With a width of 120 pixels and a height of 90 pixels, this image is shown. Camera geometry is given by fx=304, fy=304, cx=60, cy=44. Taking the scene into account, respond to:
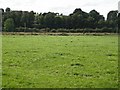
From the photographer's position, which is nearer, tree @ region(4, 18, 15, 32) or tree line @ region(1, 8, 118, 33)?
tree @ region(4, 18, 15, 32)

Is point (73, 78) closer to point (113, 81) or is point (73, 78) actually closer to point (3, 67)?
point (113, 81)

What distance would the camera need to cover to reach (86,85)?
15.0m

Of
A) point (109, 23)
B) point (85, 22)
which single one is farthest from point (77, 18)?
point (109, 23)

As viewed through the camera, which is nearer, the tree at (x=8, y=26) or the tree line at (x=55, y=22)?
the tree at (x=8, y=26)

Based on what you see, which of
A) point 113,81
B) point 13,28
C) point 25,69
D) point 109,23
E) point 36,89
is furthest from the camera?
point 109,23

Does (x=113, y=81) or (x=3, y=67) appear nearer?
(x=113, y=81)

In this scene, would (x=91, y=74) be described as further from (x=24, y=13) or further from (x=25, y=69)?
(x=24, y=13)

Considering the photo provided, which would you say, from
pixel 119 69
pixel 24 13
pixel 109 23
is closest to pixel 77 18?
pixel 109 23

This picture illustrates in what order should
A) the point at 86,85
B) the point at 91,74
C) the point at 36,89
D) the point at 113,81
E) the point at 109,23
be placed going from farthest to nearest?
the point at 109,23 → the point at 91,74 → the point at 113,81 → the point at 86,85 → the point at 36,89

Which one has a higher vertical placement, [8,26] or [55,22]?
[55,22]

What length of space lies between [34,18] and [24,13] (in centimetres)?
555

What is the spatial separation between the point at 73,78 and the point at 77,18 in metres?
128

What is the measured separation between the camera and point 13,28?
430 feet

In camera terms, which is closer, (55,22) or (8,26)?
(8,26)
